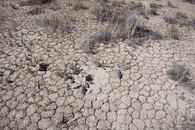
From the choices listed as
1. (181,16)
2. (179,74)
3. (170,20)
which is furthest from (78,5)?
(179,74)

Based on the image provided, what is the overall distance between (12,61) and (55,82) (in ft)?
3.42

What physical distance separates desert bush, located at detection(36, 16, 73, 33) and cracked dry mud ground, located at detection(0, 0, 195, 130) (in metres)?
0.20

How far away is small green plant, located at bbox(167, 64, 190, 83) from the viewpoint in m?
3.56

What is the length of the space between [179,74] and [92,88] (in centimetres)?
165

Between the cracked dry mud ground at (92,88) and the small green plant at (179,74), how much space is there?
0.12 meters

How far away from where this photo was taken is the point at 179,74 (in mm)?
3580

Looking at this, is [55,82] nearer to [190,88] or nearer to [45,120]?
[45,120]

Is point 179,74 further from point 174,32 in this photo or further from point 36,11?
point 36,11

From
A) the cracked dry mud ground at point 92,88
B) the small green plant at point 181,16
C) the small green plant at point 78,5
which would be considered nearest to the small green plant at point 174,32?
the cracked dry mud ground at point 92,88

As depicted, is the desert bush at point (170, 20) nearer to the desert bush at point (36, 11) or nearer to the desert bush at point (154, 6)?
the desert bush at point (154, 6)

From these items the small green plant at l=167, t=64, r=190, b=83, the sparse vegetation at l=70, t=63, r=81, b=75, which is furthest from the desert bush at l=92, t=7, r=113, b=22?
the small green plant at l=167, t=64, r=190, b=83

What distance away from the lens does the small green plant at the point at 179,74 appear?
3.56 meters

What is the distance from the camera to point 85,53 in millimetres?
4027

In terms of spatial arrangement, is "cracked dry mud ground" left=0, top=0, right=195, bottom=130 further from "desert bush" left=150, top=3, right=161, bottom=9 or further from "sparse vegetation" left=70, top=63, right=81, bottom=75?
"desert bush" left=150, top=3, right=161, bottom=9
